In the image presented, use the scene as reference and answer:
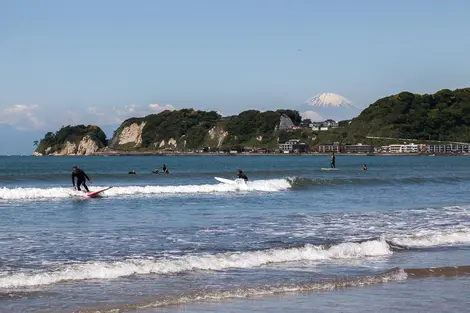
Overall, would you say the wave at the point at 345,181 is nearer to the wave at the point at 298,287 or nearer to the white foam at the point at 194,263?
the white foam at the point at 194,263

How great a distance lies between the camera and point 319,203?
35.0 meters

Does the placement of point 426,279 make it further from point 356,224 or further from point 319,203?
point 319,203

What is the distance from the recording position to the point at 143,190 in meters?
43.6

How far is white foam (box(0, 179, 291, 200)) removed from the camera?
38.4 metres

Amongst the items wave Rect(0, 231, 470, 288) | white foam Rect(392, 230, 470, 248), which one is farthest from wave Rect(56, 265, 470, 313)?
white foam Rect(392, 230, 470, 248)

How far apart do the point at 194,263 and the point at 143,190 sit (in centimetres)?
2782

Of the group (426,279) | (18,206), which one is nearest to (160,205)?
(18,206)

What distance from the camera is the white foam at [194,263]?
1439cm

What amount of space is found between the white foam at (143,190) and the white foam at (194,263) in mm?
22036

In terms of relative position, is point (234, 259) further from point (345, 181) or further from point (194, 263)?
point (345, 181)

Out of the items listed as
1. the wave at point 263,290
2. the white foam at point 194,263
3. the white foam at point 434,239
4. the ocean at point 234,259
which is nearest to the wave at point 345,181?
the ocean at point 234,259

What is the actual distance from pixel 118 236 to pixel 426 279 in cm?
928

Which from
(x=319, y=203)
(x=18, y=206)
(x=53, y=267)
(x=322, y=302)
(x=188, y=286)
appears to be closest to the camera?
(x=322, y=302)

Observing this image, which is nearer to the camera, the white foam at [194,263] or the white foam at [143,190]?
the white foam at [194,263]
